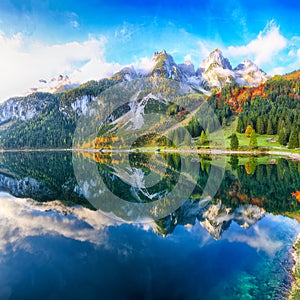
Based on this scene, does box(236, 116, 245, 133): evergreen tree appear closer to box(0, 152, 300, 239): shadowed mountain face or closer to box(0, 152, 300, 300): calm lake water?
box(0, 152, 300, 239): shadowed mountain face

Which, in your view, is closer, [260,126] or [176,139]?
A: [260,126]

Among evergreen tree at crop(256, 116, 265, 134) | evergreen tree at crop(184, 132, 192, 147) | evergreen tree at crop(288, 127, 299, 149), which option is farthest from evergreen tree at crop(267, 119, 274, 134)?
evergreen tree at crop(184, 132, 192, 147)

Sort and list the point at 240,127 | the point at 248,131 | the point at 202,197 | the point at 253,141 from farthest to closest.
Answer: the point at 240,127, the point at 248,131, the point at 253,141, the point at 202,197

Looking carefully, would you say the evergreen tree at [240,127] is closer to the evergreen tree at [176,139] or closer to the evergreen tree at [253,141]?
the evergreen tree at [253,141]

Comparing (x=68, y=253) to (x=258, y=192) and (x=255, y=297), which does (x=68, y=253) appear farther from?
(x=258, y=192)

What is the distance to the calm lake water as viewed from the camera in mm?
13672


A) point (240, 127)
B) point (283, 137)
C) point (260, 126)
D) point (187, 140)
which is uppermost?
point (260, 126)

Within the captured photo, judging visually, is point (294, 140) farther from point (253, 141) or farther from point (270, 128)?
point (270, 128)

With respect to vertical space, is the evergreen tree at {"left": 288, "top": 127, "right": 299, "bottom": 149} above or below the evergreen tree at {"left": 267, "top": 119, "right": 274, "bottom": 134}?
below

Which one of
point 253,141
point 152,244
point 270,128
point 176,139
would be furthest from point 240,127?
point 152,244

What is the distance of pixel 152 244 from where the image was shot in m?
19.6

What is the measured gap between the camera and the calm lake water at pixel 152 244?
1367 centimetres

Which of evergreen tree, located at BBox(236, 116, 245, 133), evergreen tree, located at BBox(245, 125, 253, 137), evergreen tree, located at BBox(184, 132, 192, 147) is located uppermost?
evergreen tree, located at BBox(236, 116, 245, 133)

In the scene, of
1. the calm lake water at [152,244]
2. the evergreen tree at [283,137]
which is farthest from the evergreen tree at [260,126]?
the calm lake water at [152,244]
